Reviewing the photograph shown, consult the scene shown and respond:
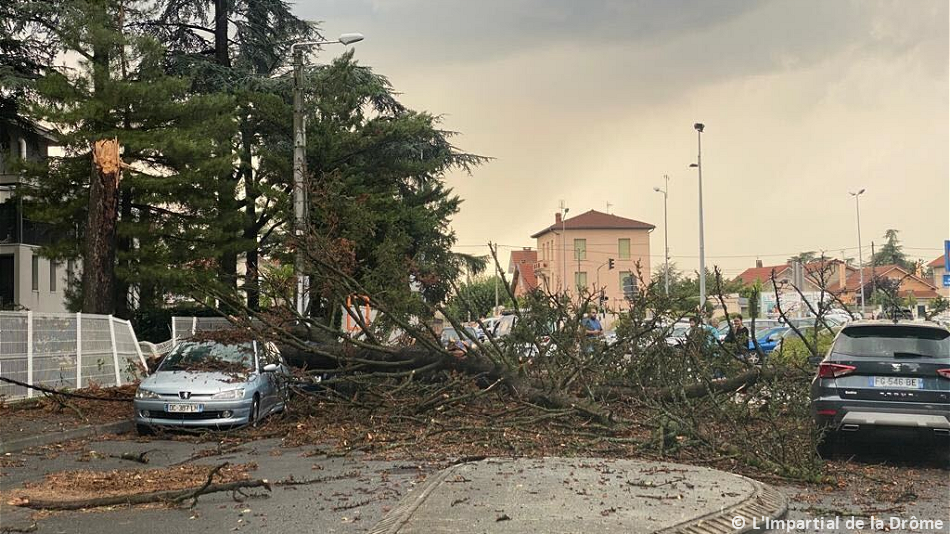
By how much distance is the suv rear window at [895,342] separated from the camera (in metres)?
9.81

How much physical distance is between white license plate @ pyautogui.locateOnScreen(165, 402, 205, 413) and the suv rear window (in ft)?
27.8

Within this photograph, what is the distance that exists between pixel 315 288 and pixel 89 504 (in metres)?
7.98

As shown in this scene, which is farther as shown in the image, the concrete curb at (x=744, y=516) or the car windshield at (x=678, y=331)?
the car windshield at (x=678, y=331)

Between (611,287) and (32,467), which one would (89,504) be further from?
(611,287)

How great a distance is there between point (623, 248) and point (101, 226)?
264 feet

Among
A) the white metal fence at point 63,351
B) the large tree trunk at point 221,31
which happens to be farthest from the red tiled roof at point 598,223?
the white metal fence at point 63,351

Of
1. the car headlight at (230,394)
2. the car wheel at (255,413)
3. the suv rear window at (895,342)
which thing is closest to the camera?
the suv rear window at (895,342)

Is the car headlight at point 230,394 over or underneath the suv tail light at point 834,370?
underneath

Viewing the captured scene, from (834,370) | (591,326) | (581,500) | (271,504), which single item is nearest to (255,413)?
(591,326)

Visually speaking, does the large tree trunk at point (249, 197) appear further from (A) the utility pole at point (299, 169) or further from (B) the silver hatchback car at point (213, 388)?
(B) the silver hatchback car at point (213, 388)

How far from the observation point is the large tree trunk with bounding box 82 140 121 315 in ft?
58.3

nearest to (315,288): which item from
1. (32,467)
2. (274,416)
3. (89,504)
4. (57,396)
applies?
(274,416)

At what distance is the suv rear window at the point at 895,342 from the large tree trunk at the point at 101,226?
13.7m

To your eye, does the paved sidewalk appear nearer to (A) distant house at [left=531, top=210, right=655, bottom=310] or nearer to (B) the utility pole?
(B) the utility pole
